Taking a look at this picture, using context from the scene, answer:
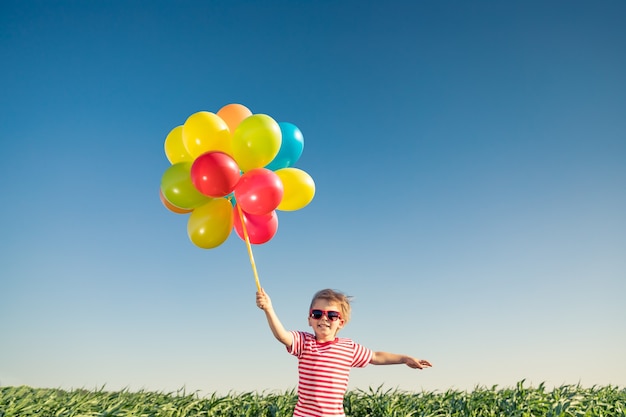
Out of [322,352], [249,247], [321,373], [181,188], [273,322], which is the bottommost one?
[321,373]

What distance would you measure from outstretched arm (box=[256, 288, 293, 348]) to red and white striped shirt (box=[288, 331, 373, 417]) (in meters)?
0.06

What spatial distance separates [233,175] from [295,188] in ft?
2.69

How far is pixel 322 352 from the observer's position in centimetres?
477

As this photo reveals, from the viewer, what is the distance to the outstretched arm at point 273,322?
4.73m

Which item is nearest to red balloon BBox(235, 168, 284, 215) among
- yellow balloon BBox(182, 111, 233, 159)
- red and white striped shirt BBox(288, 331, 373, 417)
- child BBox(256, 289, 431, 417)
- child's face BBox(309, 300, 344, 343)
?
yellow balloon BBox(182, 111, 233, 159)

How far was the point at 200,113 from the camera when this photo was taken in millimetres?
6121

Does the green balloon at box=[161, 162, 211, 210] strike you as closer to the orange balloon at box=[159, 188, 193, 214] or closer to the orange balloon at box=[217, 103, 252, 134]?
the orange balloon at box=[159, 188, 193, 214]

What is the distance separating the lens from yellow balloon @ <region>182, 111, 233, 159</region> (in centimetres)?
610

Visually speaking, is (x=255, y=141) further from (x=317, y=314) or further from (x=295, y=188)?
(x=317, y=314)

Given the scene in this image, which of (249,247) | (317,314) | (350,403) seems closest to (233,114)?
(249,247)

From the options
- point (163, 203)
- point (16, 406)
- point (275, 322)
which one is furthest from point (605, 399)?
point (16, 406)

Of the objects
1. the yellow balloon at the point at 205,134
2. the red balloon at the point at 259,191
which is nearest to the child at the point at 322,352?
the red balloon at the point at 259,191

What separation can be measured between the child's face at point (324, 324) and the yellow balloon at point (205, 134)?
2165mm

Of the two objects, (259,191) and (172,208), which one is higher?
(172,208)
